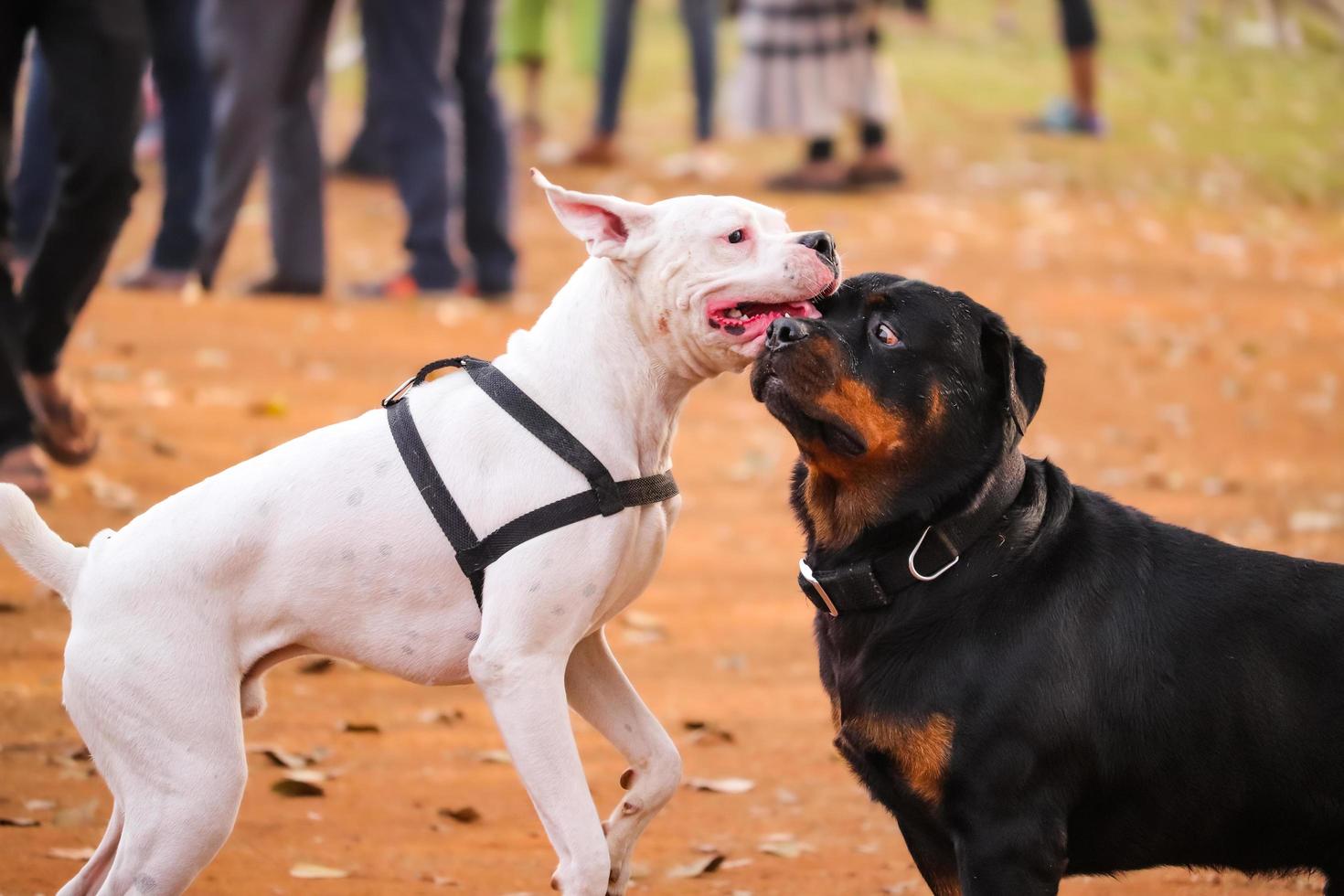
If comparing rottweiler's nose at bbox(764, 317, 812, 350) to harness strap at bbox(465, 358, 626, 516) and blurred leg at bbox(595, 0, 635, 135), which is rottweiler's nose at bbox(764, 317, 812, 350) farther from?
blurred leg at bbox(595, 0, 635, 135)

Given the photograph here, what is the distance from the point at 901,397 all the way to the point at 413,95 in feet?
24.5

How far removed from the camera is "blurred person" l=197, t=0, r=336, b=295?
1015cm

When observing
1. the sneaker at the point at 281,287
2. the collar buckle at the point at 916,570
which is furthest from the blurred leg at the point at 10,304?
the sneaker at the point at 281,287

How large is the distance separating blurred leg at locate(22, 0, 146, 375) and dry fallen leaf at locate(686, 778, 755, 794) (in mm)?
3235

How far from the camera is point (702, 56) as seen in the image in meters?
16.3

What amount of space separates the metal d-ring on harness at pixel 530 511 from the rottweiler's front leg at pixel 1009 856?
99 centimetres

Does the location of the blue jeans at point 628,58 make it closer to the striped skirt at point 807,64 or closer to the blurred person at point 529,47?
the striped skirt at point 807,64

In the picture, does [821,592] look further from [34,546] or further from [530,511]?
[34,546]

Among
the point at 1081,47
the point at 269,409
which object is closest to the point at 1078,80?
the point at 1081,47

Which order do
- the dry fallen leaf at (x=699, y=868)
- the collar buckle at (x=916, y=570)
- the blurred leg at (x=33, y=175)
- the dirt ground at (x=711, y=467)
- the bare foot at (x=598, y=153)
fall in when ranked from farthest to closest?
the bare foot at (x=598, y=153)
the blurred leg at (x=33, y=175)
the dirt ground at (x=711, y=467)
the dry fallen leaf at (x=699, y=868)
the collar buckle at (x=916, y=570)

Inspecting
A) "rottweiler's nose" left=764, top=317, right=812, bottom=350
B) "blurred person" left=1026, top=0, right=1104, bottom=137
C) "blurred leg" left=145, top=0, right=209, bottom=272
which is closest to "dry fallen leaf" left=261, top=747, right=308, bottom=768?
"rottweiler's nose" left=764, top=317, right=812, bottom=350

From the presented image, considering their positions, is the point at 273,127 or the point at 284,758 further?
the point at 273,127

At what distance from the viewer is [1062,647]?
371 cm

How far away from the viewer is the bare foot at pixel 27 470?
668 cm
